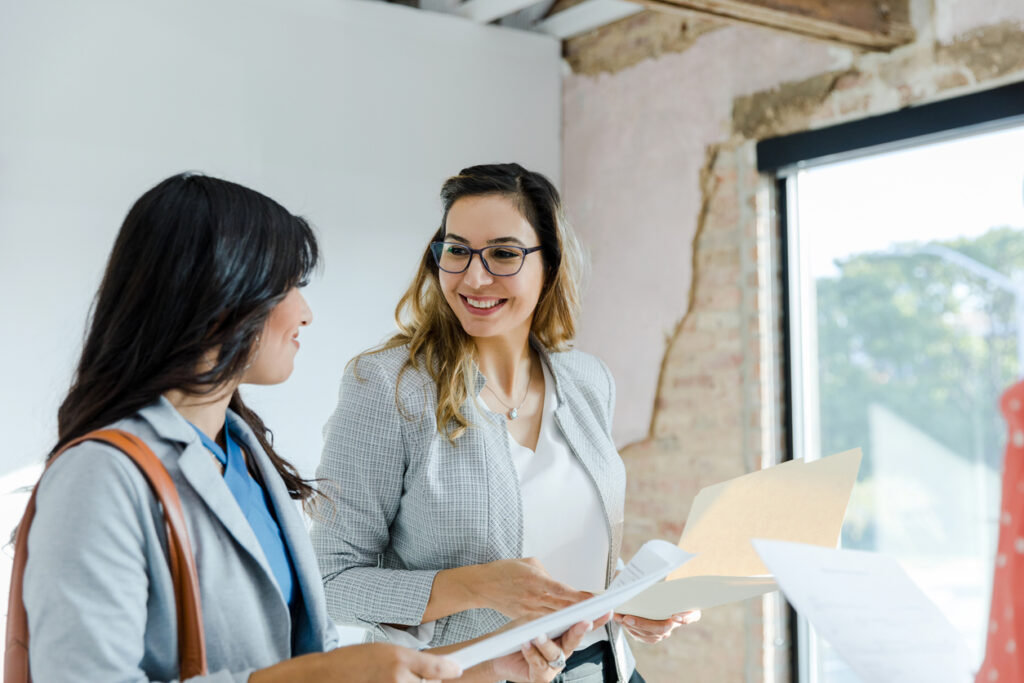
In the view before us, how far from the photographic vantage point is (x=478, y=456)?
1.79 meters

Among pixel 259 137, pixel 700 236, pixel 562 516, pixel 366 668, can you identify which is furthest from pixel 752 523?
pixel 259 137

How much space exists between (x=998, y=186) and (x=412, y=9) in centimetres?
222

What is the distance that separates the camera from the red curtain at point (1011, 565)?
0.87 meters

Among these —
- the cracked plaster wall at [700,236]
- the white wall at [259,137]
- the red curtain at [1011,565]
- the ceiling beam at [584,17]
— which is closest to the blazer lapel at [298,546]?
the red curtain at [1011,565]

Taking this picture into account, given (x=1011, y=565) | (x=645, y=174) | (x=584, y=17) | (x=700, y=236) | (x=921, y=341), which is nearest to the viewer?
(x=1011, y=565)

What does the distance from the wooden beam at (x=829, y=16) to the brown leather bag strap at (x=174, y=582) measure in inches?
75.8

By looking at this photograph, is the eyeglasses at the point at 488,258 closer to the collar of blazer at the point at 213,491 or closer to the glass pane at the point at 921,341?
the collar of blazer at the point at 213,491

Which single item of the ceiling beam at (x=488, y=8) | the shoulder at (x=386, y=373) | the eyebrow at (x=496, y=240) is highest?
the ceiling beam at (x=488, y=8)

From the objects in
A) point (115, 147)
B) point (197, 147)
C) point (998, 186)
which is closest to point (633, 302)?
point (998, 186)

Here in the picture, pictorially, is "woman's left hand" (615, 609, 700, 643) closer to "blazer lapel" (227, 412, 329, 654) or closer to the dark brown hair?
"blazer lapel" (227, 412, 329, 654)

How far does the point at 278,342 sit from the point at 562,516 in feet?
2.64

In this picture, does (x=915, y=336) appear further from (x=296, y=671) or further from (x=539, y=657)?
(x=296, y=671)

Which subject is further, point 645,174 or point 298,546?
point 645,174

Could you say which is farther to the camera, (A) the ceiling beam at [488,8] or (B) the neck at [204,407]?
(A) the ceiling beam at [488,8]
